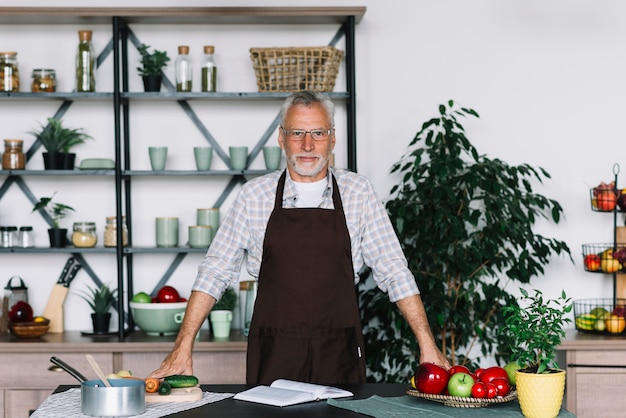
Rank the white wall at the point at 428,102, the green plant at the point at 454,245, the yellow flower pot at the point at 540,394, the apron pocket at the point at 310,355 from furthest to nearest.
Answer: the white wall at the point at 428,102 → the green plant at the point at 454,245 → the apron pocket at the point at 310,355 → the yellow flower pot at the point at 540,394

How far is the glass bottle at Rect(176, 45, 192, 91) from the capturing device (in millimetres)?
4422

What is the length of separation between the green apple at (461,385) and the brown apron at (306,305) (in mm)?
765

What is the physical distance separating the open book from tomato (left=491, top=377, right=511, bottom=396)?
413 mm

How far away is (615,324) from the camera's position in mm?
4285

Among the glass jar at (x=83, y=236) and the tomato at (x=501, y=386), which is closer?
the tomato at (x=501, y=386)

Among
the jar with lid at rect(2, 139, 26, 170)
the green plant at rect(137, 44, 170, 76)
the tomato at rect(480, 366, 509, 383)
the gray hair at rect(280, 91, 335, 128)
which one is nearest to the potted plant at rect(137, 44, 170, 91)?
the green plant at rect(137, 44, 170, 76)

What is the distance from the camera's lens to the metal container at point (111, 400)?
2.25m

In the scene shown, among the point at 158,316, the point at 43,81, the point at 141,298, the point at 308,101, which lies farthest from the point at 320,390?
the point at 43,81

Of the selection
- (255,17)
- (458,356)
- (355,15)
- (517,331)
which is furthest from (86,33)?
(517,331)

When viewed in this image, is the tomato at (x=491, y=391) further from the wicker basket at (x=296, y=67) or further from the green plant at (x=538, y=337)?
the wicker basket at (x=296, y=67)

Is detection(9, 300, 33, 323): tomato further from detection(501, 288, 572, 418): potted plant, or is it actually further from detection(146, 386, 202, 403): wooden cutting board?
detection(501, 288, 572, 418): potted plant

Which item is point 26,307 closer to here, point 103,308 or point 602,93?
point 103,308

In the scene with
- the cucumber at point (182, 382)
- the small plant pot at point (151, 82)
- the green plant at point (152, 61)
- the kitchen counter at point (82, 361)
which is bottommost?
the kitchen counter at point (82, 361)

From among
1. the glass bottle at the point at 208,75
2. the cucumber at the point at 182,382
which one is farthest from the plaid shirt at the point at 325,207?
the glass bottle at the point at 208,75
